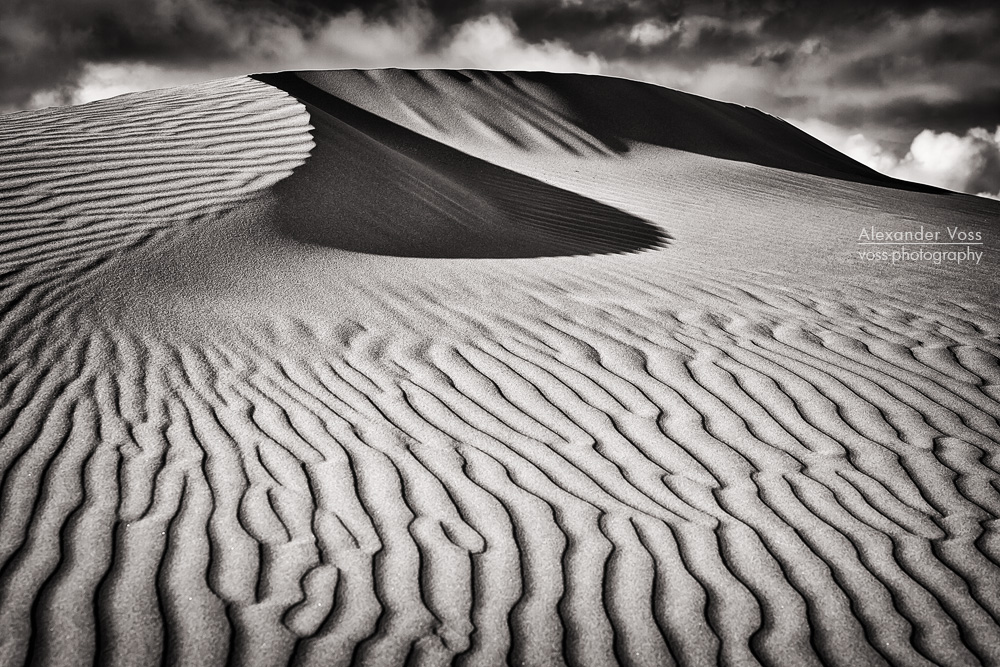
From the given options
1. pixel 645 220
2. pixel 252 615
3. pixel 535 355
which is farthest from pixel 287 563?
pixel 645 220

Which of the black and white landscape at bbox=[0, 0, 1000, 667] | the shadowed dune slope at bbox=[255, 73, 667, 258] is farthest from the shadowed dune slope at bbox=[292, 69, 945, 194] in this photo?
the black and white landscape at bbox=[0, 0, 1000, 667]

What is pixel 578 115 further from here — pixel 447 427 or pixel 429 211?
pixel 447 427

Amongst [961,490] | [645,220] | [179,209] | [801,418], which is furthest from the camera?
[645,220]

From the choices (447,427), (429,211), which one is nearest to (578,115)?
(429,211)

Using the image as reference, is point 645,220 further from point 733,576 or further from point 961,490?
point 733,576

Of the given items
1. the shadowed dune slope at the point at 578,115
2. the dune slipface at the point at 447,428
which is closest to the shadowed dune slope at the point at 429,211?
the dune slipface at the point at 447,428

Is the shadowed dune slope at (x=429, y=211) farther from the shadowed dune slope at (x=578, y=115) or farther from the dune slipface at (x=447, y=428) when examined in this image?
the shadowed dune slope at (x=578, y=115)

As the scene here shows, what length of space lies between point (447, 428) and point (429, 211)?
4165mm

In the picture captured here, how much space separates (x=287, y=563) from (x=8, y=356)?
2.63 metres

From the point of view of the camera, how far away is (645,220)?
8836 millimetres

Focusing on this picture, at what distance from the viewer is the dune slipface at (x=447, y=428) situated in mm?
2289

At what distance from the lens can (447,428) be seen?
11.5 ft

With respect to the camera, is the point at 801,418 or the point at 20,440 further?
the point at 801,418

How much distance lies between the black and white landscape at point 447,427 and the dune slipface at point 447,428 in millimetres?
18
